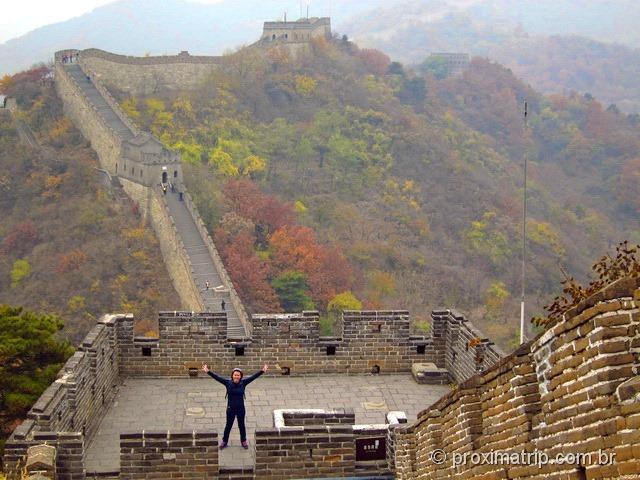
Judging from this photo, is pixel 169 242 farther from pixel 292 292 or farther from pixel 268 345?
pixel 268 345

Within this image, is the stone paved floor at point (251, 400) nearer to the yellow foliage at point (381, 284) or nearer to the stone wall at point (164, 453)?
the stone wall at point (164, 453)

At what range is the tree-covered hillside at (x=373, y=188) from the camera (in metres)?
58.2

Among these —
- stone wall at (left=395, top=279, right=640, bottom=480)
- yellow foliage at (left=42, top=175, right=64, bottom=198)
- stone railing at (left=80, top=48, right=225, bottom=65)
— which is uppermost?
stone railing at (left=80, top=48, right=225, bottom=65)

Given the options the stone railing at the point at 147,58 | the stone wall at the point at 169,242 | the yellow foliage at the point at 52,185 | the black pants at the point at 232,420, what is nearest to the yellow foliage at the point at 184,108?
the stone railing at the point at 147,58

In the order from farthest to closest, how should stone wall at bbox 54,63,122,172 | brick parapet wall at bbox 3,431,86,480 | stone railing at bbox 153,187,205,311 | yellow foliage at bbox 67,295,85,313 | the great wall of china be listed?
stone wall at bbox 54,63,122,172
yellow foliage at bbox 67,295,85,313
stone railing at bbox 153,187,205,311
brick parapet wall at bbox 3,431,86,480
the great wall of china

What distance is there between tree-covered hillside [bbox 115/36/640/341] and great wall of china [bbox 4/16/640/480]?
38013mm

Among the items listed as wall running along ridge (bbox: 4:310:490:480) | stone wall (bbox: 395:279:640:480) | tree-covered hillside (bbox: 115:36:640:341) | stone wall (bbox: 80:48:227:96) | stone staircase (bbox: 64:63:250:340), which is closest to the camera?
stone wall (bbox: 395:279:640:480)

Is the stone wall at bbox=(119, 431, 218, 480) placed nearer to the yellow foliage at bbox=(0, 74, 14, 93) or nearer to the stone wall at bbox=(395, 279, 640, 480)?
the stone wall at bbox=(395, 279, 640, 480)

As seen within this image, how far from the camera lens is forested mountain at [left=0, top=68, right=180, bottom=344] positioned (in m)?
50.4

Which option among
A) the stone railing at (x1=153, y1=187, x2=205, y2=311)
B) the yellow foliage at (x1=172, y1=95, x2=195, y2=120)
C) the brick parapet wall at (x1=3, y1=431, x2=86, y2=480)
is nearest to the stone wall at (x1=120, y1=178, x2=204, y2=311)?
the stone railing at (x1=153, y1=187, x2=205, y2=311)

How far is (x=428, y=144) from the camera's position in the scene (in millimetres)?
82875

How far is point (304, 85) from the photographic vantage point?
81.8 m

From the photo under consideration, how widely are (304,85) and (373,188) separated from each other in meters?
11.2

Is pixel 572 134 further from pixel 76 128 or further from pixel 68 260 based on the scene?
pixel 68 260
